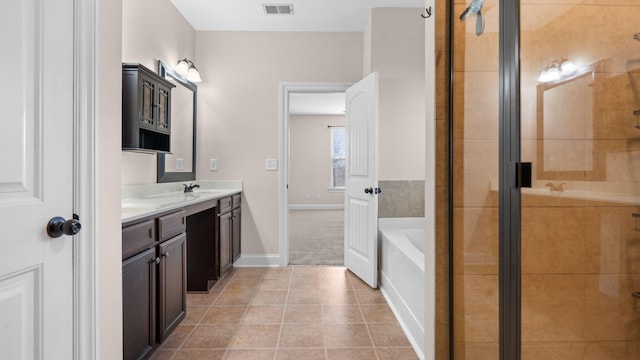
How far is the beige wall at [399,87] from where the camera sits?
329 centimetres

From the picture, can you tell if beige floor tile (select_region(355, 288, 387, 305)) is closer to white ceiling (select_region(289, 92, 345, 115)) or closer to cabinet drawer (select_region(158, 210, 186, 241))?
cabinet drawer (select_region(158, 210, 186, 241))

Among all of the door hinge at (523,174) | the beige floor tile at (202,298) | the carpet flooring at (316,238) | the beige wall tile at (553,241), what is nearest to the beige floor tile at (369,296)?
the carpet flooring at (316,238)

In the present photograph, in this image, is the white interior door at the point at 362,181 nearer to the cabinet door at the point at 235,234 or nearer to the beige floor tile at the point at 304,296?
the beige floor tile at the point at 304,296

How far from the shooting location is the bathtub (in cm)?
202

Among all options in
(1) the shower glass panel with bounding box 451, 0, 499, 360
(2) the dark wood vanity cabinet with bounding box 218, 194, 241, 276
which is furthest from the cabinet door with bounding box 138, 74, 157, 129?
(1) the shower glass panel with bounding box 451, 0, 499, 360

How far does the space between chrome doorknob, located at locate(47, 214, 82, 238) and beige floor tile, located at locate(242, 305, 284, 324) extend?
5.08 feet

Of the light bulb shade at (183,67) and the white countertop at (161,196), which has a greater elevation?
the light bulb shade at (183,67)

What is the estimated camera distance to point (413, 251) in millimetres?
2438

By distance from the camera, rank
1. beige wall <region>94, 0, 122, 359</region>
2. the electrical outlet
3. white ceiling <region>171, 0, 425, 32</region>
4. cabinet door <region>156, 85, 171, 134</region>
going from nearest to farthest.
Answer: beige wall <region>94, 0, 122, 359</region>, cabinet door <region>156, 85, 171, 134</region>, white ceiling <region>171, 0, 425, 32</region>, the electrical outlet

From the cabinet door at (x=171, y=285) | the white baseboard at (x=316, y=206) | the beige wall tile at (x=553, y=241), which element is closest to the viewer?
the beige wall tile at (x=553, y=241)

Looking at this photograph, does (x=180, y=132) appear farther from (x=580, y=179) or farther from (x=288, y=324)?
(x=580, y=179)

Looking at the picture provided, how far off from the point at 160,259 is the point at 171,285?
0.80ft

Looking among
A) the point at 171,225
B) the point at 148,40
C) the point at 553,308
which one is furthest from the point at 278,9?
the point at 553,308

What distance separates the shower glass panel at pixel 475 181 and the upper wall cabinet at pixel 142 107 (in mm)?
1916
